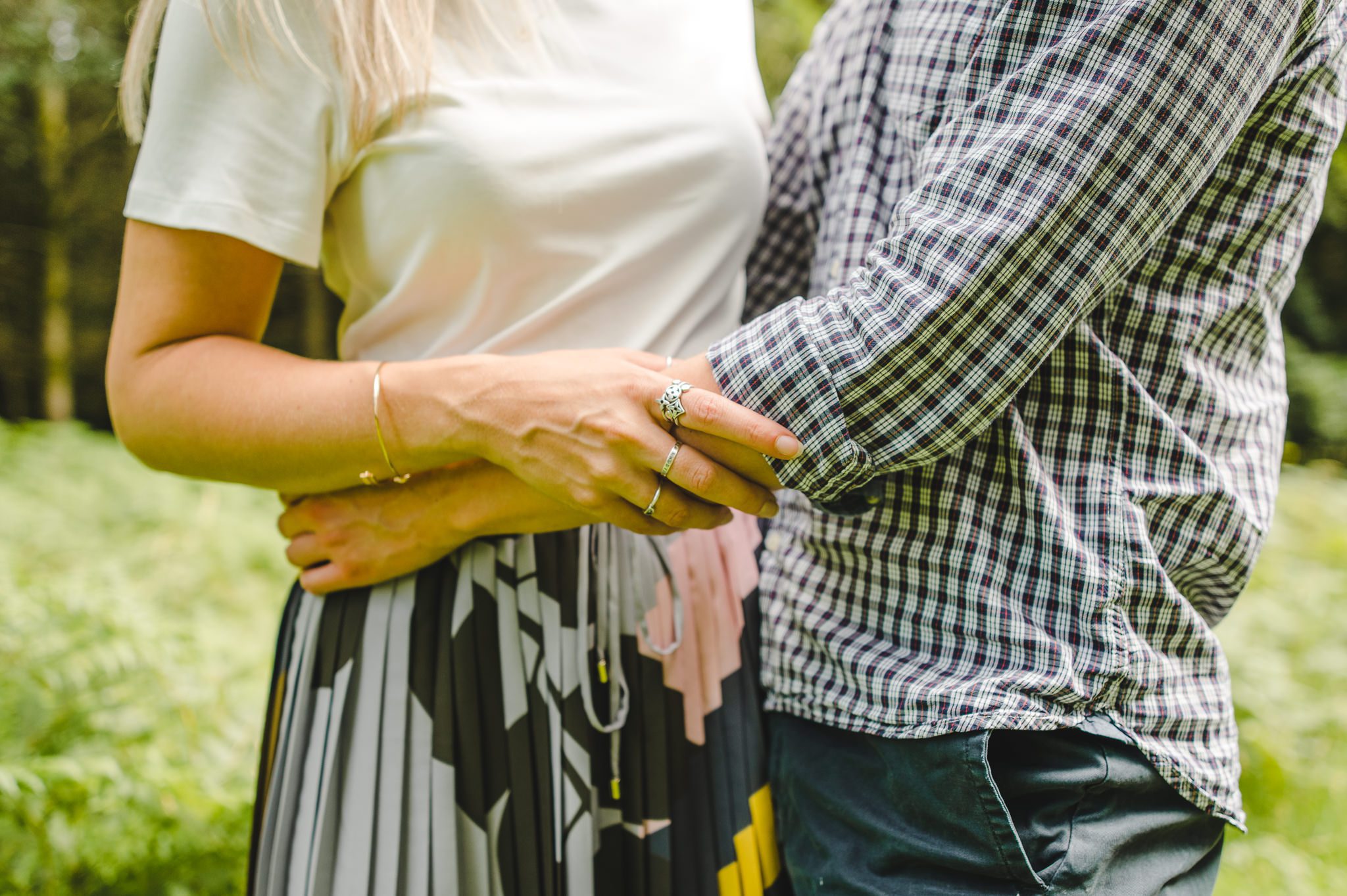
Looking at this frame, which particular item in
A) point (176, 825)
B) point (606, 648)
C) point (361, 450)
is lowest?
point (176, 825)

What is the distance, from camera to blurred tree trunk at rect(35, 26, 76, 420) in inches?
338

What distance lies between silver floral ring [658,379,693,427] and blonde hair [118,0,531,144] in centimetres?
51

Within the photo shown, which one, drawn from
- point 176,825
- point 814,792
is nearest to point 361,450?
point 814,792

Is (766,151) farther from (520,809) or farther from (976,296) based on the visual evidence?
(520,809)

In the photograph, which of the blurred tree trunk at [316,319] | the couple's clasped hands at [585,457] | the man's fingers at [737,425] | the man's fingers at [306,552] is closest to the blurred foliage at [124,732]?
the man's fingers at [306,552]

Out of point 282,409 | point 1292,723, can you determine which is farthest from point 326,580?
point 1292,723

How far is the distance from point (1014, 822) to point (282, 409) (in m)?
0.96

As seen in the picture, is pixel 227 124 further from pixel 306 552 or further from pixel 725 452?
pixel 725 452

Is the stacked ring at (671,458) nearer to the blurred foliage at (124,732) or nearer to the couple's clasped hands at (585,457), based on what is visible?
the couple's clasped hands at (585,457)

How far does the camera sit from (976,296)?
81 cm

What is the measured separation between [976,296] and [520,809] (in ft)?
2.70

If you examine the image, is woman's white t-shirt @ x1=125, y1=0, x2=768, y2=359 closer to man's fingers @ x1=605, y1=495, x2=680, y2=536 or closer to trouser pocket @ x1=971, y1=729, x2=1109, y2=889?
man's fingers @ x1=605, y1=495, x2=680, y2=536

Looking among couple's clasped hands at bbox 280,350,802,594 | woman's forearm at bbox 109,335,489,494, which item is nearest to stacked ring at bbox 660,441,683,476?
couple's clasped hands at bbox 280,350,802,594

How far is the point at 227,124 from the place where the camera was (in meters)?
1.02
